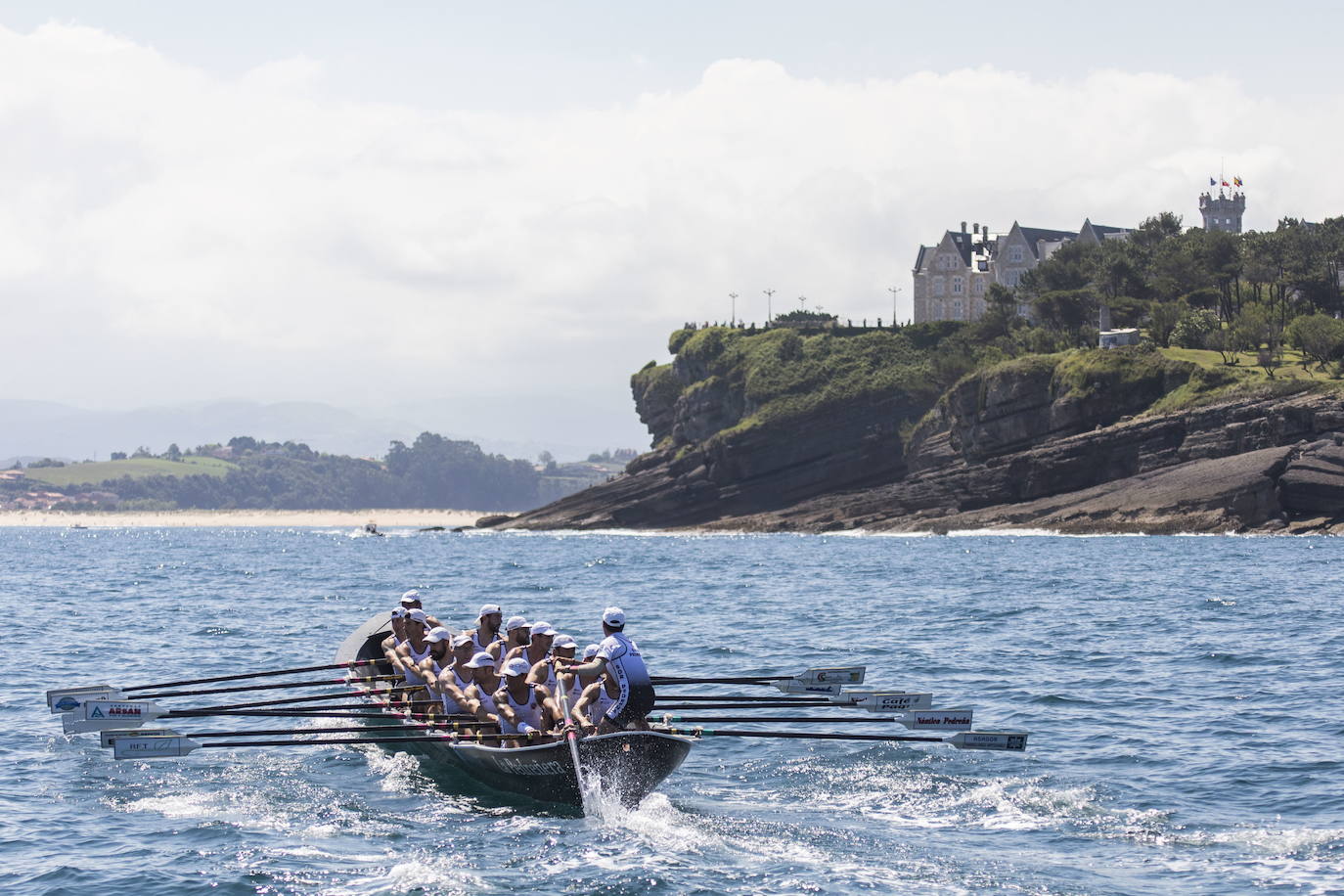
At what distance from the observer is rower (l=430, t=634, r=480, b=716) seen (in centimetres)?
2180

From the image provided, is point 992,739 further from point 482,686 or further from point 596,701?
point 482,686

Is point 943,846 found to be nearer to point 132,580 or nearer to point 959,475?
point 132,580

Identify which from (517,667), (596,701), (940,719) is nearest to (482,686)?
(517,667)

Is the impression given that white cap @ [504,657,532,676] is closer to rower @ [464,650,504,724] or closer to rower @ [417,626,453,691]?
rower @ [464,650,504,724]

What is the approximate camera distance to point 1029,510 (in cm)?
10631

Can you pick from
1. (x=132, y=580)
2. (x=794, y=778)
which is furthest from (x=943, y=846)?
(x=132, y=580)

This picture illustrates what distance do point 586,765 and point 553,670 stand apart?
2375 mm

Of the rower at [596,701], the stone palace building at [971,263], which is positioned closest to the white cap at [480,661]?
the rower at [596,701]

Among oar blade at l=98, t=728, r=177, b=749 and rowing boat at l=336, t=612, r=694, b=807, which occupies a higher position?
oar blade at l=98, t=728, r=177, b=749

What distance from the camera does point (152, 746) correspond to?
2023 cm

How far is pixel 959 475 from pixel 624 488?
3855 centimetres

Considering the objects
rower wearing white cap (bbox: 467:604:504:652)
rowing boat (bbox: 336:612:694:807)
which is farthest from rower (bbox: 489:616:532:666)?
rowing boat (bbox: 336:612:694:807)

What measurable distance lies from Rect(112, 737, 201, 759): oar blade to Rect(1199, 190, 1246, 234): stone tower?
Answer: 16925cm

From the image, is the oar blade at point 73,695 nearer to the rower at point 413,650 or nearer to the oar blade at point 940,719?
the rower at point 413,650
